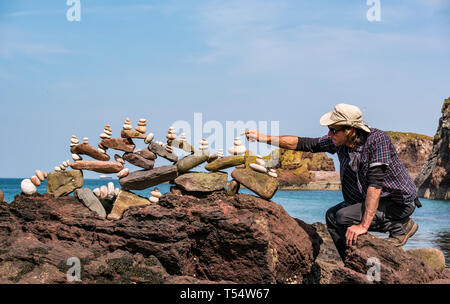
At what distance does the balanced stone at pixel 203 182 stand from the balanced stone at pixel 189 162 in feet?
0.81

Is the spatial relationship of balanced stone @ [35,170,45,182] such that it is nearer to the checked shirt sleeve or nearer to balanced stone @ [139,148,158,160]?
balanced stone @ [139,148,158,160]

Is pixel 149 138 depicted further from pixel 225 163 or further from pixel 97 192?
pixel 225 163

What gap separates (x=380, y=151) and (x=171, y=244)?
9.80 ft

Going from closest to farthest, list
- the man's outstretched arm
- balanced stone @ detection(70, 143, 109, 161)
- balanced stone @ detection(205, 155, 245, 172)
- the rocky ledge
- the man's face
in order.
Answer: the rocky ledge → the man's face → the man's outstretched arm → balanced stone @ detection(205, 155, 245, 172) → balanced stone @ detection(70, 143, 109, 161)

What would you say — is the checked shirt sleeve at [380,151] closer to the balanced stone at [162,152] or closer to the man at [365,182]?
the man at [365,182]

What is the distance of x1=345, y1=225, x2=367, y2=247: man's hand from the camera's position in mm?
5918

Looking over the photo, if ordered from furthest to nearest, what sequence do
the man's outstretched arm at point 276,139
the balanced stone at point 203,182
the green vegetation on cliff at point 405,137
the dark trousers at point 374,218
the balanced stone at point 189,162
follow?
the green vegetation on cliff at point 405,137 < the balanced stone at point 189,162 < the balanced stone at point 203,182 < the man's outstretched arm at point 276,139 < the dark trousers at point 374,218

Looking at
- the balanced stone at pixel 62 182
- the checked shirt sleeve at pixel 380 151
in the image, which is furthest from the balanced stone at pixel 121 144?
the checked shirt sleeve at pixel 380 151

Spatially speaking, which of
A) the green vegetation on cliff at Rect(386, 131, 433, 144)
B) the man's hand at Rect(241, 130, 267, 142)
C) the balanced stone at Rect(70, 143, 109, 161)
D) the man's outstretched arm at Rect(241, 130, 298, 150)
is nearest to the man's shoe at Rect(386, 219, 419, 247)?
the man's outstretched arm at Rect(241, 130, 298, 150)

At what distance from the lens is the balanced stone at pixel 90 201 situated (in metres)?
7.40

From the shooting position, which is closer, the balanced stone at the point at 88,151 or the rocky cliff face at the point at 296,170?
the balanced stone at the point at 88,151

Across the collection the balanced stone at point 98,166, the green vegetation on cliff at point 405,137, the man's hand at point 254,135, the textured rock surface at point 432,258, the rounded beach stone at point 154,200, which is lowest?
the green vegetation on cliff at point 405,137
